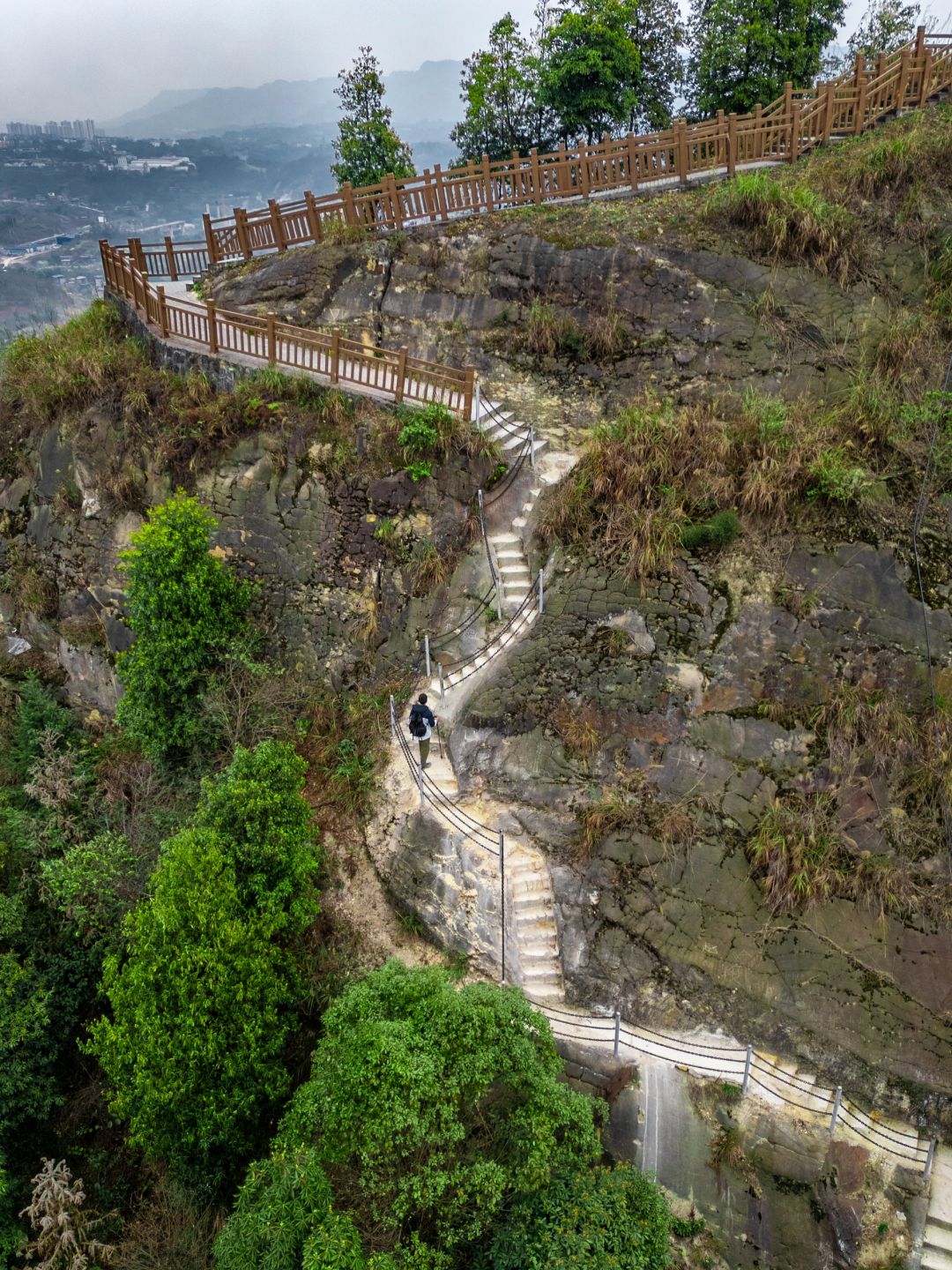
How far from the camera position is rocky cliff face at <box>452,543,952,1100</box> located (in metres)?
10.8

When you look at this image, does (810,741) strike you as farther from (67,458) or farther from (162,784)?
(67,458)

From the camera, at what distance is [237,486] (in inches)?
644

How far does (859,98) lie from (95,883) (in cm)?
2480

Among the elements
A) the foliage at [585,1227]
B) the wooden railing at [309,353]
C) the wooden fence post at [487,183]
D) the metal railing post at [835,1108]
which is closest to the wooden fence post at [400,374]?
the wooden railing at [309,353]

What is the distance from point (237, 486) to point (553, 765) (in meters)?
9.44

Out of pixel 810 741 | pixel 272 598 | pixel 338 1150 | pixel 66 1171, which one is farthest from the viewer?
pixel 272 598

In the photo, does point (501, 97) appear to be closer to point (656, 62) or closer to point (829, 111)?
point (656, 62)

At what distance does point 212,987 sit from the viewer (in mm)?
10188

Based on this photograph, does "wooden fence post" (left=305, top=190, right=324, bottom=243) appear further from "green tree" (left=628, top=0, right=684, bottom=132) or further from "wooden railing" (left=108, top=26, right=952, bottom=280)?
"green tree" (left=628, top=0, right=684, bottom=132)

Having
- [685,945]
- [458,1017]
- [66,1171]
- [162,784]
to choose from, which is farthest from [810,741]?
[66,1171]

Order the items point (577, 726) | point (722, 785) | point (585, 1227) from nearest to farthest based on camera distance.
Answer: point (585, 1227)
point (722, 785)
point (577, 726)

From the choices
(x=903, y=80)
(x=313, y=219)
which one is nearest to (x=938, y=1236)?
(x=313, y=219)

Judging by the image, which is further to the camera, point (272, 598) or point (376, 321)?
point (376, 321)

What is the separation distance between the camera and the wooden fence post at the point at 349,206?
62.1ft
